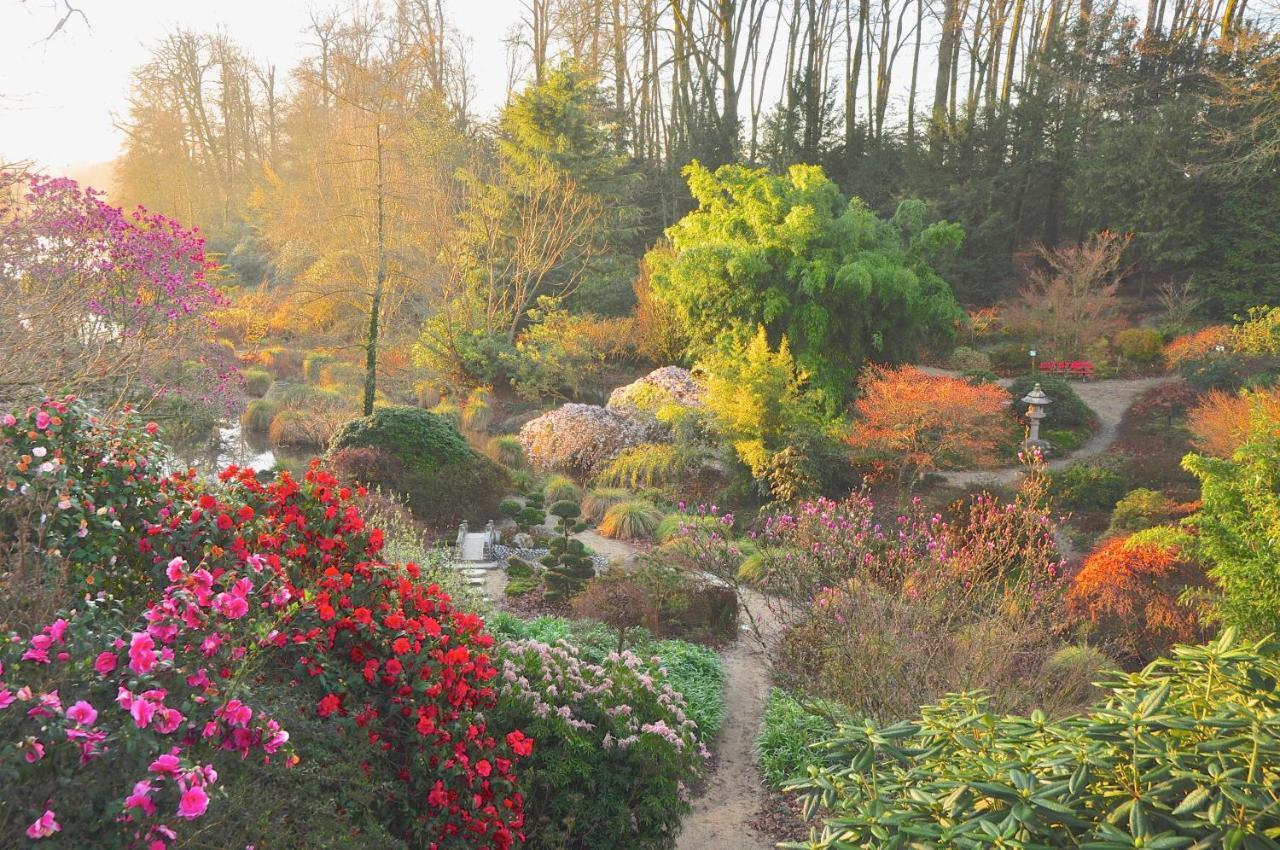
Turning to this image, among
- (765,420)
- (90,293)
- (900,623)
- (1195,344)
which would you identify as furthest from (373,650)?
(1195,344)

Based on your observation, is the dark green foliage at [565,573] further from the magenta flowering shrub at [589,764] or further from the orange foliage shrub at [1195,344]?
the orange foliage shrub at [1195,344]

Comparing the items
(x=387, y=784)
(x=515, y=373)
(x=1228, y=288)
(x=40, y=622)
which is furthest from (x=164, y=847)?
(x=1228, y=288)

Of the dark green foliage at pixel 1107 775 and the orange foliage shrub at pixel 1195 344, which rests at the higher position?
the dark green foliage at pixel 1107 775

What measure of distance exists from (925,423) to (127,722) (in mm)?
10335

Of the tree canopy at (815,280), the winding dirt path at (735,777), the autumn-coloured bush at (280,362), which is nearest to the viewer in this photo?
the winding dirt path at (735,777)

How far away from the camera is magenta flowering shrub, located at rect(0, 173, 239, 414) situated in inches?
234

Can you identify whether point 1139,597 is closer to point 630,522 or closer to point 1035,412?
point 630,522

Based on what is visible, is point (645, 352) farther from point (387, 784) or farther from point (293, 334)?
point (387, 784)

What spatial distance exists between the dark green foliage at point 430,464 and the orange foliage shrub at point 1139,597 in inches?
259

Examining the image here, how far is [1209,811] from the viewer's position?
1.71m

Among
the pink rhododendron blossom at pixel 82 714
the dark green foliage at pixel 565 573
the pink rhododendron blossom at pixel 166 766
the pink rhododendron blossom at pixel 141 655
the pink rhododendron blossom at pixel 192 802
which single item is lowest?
the dark green foliage at pixel 565 573

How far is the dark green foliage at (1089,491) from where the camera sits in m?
11.0

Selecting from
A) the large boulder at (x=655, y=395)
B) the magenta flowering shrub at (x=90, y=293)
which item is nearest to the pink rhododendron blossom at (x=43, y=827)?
the magenta flowering shrub at (x=90, y=293)

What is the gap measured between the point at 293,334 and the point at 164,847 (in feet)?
76.3
